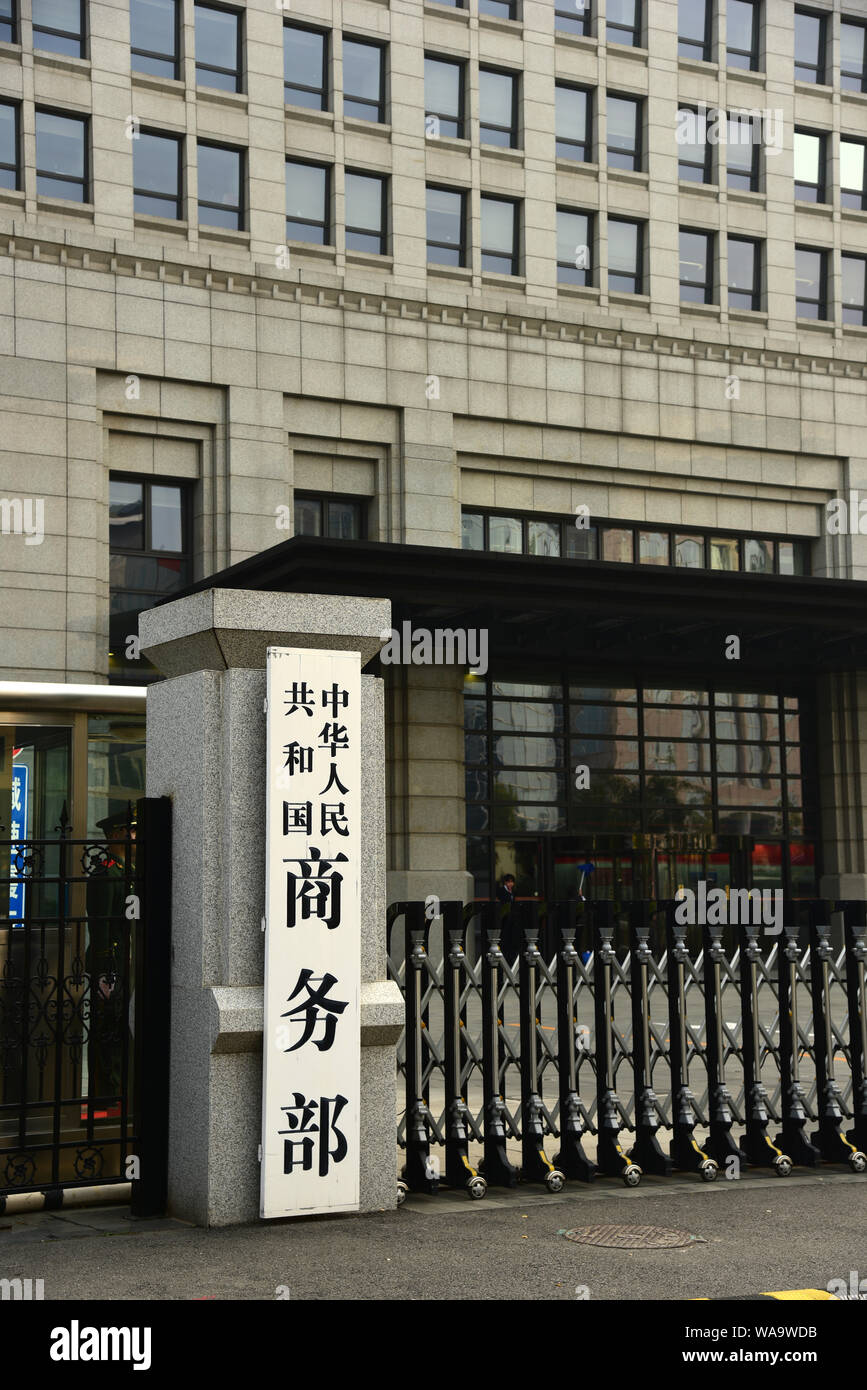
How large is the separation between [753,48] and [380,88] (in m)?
9.37

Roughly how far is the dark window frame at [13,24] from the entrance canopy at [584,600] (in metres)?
9.77

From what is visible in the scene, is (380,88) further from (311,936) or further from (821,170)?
(311,936)

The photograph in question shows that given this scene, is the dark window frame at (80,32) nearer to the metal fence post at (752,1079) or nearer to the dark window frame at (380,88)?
the dark window frame at (380,88)

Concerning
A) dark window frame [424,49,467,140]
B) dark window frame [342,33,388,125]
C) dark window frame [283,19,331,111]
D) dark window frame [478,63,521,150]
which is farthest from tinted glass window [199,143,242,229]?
dark window frame [478,63,521,150]

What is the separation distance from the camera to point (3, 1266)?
6766 millimetres

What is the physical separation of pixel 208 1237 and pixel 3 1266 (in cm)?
99

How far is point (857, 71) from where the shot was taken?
34.7 metres

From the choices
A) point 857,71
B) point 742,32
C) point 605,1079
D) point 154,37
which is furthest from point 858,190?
point 605,1079

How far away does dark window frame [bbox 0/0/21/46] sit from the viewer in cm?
2562

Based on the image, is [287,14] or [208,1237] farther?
[287,14]

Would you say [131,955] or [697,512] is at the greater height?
[697,512]
